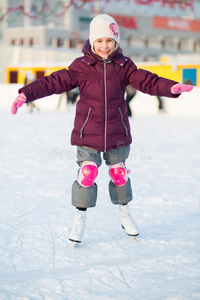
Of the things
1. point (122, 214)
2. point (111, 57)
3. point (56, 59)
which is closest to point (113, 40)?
point (111, 57)

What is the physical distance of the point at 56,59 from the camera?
31.6 metres

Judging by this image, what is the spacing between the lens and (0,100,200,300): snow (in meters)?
1.94

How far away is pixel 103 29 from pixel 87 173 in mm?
767

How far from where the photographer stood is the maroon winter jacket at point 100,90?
8.18 ft

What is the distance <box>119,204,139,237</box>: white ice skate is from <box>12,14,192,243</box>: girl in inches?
9.2

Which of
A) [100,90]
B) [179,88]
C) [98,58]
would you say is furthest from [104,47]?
[179,88]

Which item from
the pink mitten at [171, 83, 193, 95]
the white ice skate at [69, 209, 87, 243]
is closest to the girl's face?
the pink mitten at [171, 83, 193, 95]

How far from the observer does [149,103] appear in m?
16.6

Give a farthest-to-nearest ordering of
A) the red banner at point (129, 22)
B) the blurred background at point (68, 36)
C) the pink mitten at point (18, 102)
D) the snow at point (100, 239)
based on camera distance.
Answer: the red banner at point (129, 22), the blurred background at point (68, 36), the pink mitten at point (18, 102), the snow at point (100, 239)

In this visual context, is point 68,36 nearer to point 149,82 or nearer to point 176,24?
point 176,24

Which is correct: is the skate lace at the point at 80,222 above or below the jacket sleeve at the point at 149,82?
below

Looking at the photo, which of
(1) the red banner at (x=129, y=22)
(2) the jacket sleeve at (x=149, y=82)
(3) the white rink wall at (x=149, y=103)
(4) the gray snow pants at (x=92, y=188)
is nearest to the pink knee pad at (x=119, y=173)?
(4) the gray snow pants at (x=92, y=188)

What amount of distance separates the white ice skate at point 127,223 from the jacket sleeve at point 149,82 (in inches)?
26.7

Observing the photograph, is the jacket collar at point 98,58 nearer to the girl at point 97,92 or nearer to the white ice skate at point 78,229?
the girl at point 97,92
